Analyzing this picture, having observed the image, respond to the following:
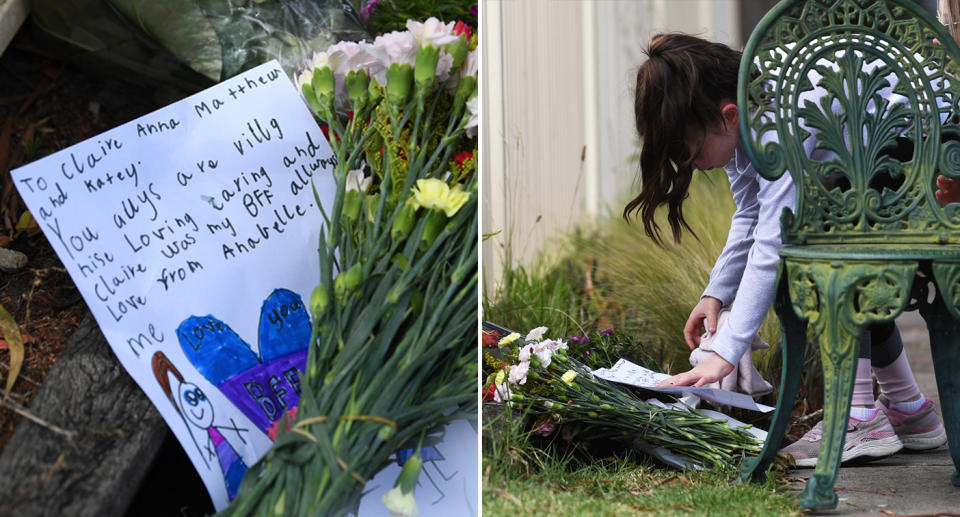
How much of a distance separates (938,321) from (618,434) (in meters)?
0.70

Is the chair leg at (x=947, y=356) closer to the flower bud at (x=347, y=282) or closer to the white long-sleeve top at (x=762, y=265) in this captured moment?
the white long-sleeve top at (x=762, y=265)

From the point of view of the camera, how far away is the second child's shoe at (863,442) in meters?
1.79

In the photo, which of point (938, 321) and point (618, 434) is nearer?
point (938, 321)

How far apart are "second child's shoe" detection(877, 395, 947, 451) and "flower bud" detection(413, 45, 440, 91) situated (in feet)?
4.58

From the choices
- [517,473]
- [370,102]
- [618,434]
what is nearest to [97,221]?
[370,102]

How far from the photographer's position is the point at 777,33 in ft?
4.80

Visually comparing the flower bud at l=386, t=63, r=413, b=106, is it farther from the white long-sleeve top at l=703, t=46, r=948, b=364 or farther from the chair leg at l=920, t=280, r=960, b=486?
the chair leg at l=920, t=280, r=960, b=486

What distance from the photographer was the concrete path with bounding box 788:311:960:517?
4.75ft

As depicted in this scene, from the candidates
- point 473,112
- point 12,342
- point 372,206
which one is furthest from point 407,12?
point 12,342

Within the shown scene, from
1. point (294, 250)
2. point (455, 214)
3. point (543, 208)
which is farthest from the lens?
point (543, 208)

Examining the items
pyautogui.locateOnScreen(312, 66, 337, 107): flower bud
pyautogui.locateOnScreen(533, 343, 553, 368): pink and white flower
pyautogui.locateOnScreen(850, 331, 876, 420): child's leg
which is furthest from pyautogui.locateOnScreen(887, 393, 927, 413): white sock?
pyautogui.locateOnScreen(312, 66, 337, 107): flower bud

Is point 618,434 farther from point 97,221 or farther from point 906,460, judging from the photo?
point 97,221

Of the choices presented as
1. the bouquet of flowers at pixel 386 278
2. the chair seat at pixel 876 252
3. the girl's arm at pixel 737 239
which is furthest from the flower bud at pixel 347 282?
the girl's arm at pixel 737 239

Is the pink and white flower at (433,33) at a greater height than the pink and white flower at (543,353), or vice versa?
the pink and white flower at (433,33)
